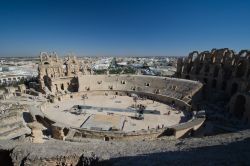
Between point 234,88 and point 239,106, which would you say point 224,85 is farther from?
point 239,106

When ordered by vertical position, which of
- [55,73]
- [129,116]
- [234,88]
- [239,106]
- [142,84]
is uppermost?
[55,73]

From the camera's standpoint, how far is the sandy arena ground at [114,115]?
23873mm

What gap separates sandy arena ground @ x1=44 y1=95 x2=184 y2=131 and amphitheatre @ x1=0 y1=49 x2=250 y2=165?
0.12 meters

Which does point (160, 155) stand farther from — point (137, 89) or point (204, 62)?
point (204, 62)

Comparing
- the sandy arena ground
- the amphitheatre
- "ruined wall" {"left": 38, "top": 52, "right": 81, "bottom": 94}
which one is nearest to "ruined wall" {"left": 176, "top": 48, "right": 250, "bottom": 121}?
the amphitheatre

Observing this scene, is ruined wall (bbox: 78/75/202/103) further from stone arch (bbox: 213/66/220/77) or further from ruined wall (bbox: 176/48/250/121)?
stone arch (bbox: 213/66/220/77)

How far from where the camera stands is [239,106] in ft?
84.5

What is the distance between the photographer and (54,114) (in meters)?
26.7

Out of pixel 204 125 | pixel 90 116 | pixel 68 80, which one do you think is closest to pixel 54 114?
pixel 90 116

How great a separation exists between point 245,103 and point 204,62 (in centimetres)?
1370

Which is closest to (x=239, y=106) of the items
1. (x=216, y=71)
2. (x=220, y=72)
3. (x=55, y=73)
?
(x=220, y=72)

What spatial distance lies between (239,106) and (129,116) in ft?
47.6

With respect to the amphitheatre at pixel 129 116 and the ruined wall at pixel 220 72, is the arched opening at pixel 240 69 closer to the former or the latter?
the ruined wall at pixel 220 72

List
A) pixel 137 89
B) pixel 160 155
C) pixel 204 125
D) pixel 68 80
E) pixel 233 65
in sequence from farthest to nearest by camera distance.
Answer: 1. pixel 68 80
2. pixel 137 89
3. pixel 233 65
4. pixel 204 125
5. pixel 160 155
